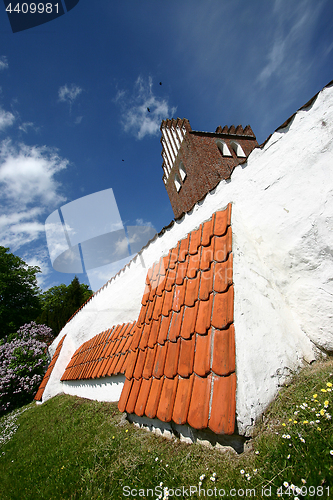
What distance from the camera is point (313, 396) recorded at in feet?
5.11

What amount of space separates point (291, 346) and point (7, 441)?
294 inches

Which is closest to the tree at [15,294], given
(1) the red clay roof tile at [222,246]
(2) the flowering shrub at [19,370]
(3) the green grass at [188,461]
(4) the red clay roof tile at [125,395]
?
(2) the flowering shrub at [19,370]

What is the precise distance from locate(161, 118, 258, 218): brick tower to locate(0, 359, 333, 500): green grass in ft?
31.8

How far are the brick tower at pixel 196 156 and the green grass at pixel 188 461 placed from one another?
9689 mm

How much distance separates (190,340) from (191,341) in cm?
2

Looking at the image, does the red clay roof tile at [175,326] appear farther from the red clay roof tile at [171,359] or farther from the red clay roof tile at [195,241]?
the red clay roof tile at [195,241]

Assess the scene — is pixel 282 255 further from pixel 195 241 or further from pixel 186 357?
pixel 186 357

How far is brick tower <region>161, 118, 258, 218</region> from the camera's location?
11.8m

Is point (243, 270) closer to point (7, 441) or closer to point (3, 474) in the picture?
point (3, 474)

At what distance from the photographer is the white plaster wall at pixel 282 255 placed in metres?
1.78

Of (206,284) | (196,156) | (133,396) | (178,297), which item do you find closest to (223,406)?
(206,284)

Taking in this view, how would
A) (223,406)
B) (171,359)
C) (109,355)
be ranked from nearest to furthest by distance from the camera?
(223,406)
(171,359)
(109,355)

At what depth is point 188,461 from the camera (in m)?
1.68

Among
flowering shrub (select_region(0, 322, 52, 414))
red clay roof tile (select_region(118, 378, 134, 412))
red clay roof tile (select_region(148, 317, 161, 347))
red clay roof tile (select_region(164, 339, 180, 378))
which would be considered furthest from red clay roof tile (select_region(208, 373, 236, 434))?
flowering shrub (select_region(0, 322, 52, 414))
